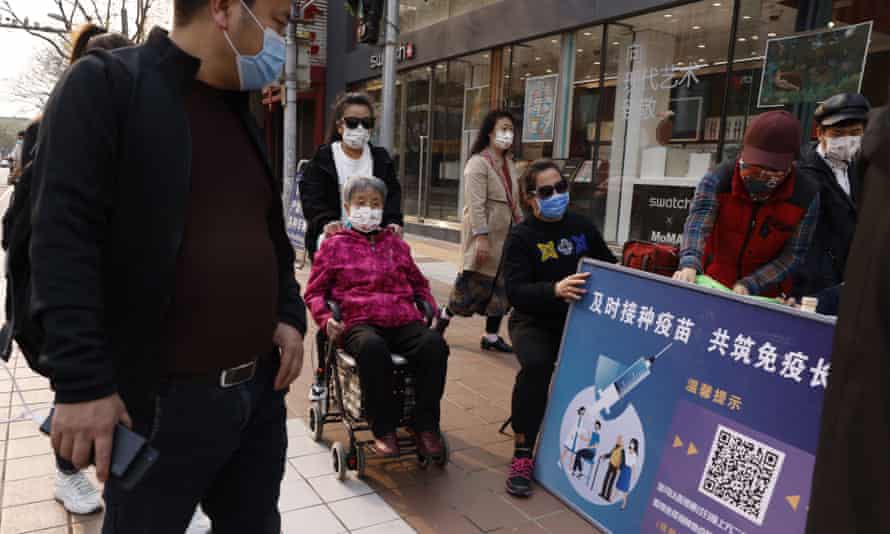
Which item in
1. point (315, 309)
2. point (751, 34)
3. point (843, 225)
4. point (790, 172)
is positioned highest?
point (751, 34)

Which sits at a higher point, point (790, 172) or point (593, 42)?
point (593, 42)

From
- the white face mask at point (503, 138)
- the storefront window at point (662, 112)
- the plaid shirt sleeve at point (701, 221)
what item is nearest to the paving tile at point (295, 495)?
the plaid shirt sleeve at point (701, 221)

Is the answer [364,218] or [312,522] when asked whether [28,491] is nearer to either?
[312,522]

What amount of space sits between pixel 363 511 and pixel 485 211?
301 cm

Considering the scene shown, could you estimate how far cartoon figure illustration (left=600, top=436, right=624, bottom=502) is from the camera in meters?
2.70

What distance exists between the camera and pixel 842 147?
12.6ft

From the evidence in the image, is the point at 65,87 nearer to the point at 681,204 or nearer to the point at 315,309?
the point at 315,309

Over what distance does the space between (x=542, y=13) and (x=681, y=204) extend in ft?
12.7

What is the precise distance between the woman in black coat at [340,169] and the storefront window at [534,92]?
5.94 m

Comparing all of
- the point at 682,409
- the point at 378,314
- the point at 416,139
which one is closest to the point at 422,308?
the point at 378,314

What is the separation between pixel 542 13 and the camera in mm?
9891

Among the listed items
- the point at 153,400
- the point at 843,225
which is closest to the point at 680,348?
the point at 843,225

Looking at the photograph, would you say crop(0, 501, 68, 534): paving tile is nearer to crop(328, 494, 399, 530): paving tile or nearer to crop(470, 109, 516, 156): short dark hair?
crop(328, 494, 399, 530): paving tile

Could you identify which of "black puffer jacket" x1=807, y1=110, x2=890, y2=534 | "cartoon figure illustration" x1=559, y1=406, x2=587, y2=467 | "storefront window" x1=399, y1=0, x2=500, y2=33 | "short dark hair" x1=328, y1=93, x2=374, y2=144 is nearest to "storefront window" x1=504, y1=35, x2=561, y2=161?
"storefront window" x1=399, y1=0, x2=500, y2=33
